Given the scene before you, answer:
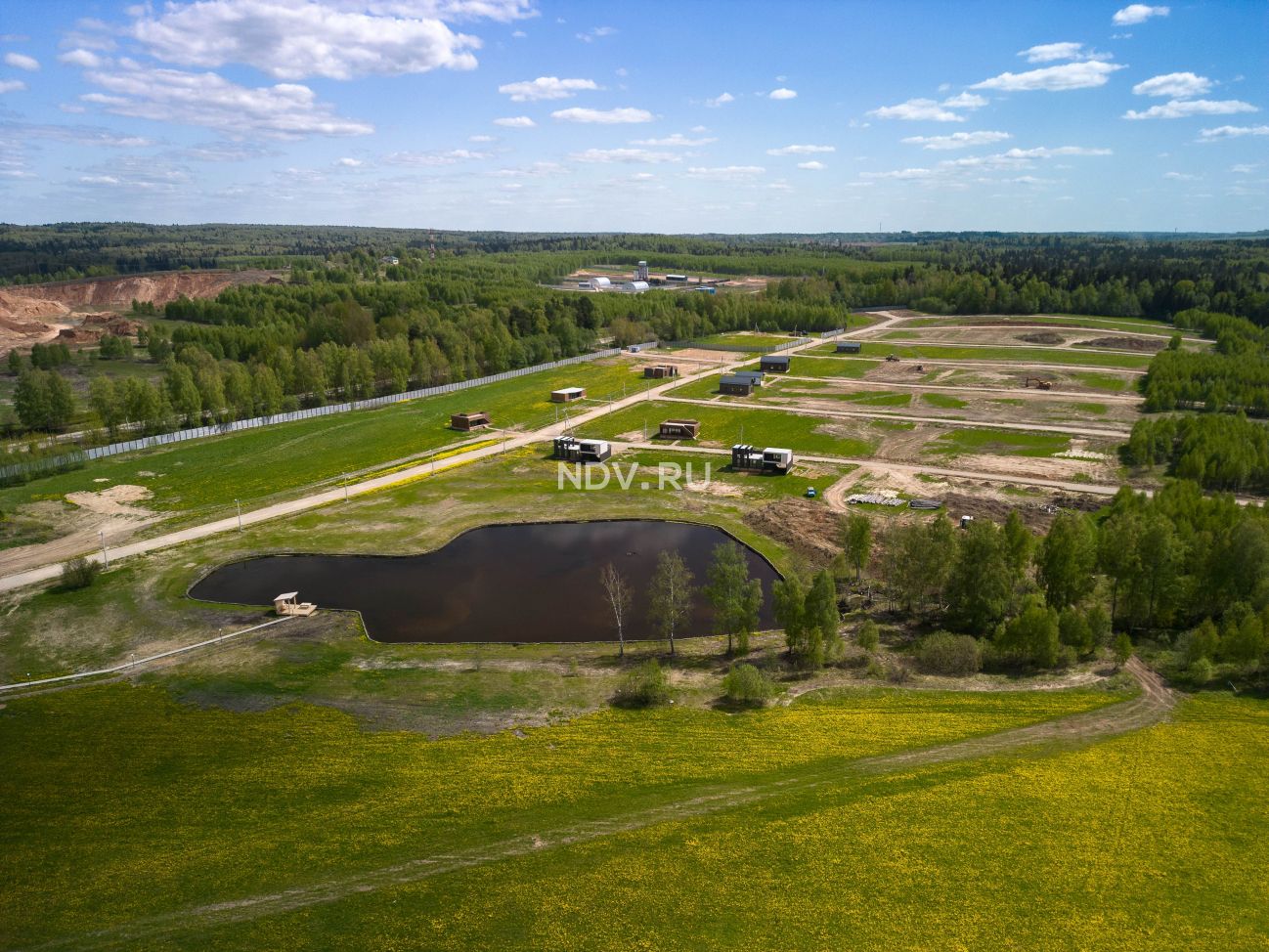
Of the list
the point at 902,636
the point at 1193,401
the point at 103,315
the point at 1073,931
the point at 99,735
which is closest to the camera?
the point at 1073,931

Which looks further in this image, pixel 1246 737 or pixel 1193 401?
pixel 1193 401

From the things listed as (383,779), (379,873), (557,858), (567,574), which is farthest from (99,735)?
(567,574)

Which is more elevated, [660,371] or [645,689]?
[660,371]

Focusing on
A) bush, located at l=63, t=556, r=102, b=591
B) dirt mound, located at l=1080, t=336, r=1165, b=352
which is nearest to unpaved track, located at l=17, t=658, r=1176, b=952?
bush, located at l=63, t=556, r=102, b=591

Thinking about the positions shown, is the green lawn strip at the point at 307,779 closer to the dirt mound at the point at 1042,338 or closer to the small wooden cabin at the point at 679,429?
the small wooden cabin at the point at 679,429

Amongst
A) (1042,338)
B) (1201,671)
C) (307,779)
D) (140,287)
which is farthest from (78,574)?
(140,287)

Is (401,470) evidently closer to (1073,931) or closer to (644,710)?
(644,710)

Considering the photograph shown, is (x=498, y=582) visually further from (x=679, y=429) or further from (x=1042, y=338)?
(x=1042, y=338)

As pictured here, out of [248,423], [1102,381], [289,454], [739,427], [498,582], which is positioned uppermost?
[1102,381]
